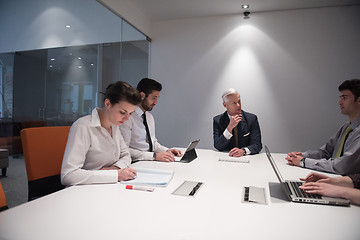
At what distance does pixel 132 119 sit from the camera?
250cm

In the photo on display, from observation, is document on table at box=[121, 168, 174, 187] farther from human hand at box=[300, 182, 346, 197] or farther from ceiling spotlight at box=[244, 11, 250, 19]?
ceiling spotlight at box=[244, 11, 250, 19]

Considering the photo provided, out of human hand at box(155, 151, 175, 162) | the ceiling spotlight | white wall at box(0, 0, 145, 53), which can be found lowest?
human hand at box(155, 151, 175, 162)

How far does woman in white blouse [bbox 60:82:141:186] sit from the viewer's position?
142 cm

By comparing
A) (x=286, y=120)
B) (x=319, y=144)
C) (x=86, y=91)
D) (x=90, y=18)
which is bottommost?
(x=319, y=144)

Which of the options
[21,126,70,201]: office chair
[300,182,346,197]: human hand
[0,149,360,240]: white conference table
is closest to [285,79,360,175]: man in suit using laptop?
[300,182,346,197]: human hand

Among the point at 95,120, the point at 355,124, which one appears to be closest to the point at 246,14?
the point at 355,124

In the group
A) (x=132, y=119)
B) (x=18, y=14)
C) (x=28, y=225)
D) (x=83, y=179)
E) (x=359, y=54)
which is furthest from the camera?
(x=359, y=54)

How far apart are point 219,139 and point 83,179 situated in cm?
182

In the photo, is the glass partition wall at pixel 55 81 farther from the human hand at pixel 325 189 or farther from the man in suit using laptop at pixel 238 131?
the human hand at pixel 325 189

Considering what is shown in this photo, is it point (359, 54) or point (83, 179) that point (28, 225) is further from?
point (359, 54)

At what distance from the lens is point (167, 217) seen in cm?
99

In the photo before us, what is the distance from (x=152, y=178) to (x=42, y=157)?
2.46ft

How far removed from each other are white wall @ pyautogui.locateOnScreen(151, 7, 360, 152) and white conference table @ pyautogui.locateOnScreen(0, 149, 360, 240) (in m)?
3.41

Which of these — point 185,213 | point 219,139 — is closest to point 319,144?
point 219,139
